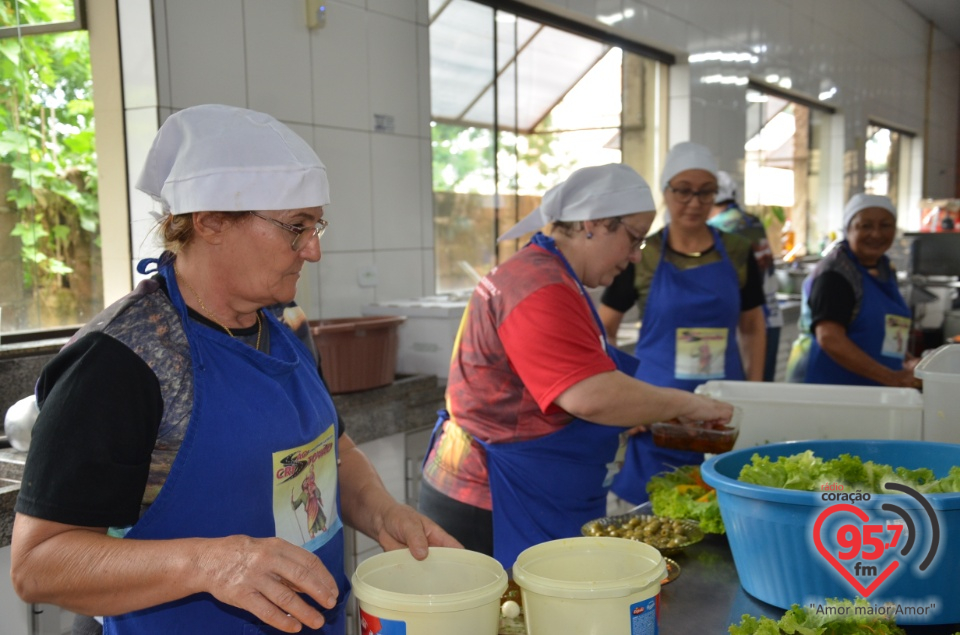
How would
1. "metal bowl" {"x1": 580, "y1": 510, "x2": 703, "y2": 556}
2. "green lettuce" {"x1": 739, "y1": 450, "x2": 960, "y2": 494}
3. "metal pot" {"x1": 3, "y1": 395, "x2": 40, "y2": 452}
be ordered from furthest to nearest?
"metal pot" {"x1": 3, "y1": 395, "x2": 40, "y2": 452} < "metal bowl" {"x1": 580, "y1": 510, "x2": 703, "y2": 556} < "green lettuce" {"x1": 739, "y1": 450, "x2": 960, "y2": 494}

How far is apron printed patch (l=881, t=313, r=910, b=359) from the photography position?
11.3ft

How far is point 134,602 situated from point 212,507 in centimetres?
19

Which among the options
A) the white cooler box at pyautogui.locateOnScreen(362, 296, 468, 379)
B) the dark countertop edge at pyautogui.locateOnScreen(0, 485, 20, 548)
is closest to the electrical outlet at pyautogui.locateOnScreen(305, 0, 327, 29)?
the white cooler box at pyautogui.locateOnScreen(362, 296, 468, 379)

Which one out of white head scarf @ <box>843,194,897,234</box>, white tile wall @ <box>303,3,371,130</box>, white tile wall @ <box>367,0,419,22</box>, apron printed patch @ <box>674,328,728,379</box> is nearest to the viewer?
apron printed patch @ <box>674,328,728,379</box>

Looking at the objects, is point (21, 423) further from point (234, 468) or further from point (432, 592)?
point (432, 592)

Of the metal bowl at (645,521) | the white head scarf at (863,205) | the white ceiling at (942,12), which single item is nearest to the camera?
the metal bowl at (645,521)

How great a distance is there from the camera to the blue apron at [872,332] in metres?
3.42

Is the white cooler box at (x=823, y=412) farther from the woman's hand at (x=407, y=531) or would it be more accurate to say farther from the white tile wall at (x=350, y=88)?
the white tile wall at (x=350, y=88)

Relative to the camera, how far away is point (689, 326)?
9.71 feet

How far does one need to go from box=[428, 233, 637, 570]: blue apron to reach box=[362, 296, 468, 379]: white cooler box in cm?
111

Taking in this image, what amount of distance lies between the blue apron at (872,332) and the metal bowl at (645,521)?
188cm

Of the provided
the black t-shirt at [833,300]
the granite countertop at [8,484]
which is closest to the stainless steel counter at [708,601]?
the granite countertop at [8,484]

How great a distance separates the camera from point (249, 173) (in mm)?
1251

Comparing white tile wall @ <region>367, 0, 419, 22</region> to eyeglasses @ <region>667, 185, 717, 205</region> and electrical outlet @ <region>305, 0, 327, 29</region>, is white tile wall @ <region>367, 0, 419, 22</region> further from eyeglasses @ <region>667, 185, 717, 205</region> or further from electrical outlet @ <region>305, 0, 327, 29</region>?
eyeglasses @ <region>667, 185, 717, 205</region>
